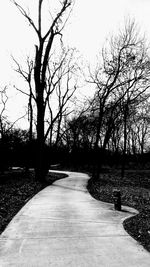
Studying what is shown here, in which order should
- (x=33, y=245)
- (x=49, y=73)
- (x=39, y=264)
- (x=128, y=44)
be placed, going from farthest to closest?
(x=49, y=73)
(x=128, y=44)
(x=33, y=245)
(x=39, y=264)

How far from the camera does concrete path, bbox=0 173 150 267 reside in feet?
19.4

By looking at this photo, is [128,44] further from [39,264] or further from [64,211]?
[39,264]

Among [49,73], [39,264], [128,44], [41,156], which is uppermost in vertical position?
[128,44]

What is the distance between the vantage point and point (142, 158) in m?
67.8

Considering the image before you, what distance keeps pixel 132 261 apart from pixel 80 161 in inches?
2352

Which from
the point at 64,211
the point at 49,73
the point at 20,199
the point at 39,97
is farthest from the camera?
the point at 49,73

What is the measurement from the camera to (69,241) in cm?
725

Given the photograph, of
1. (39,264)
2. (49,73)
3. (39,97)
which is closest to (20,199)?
(39,264)

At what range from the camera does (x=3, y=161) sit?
36.2 metres

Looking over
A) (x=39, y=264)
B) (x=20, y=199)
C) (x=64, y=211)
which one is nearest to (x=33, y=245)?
(x=39, y=264)

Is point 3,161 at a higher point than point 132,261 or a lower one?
higher

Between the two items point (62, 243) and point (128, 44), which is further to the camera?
point (128, 44)

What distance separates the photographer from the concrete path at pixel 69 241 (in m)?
5.91

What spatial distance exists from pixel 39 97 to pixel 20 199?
1124 cm
